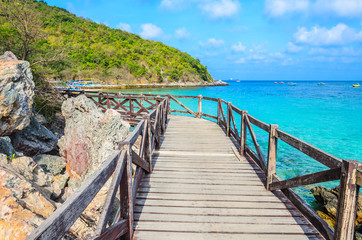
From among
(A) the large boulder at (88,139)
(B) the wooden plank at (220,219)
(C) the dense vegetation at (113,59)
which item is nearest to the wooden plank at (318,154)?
(B) the wooden plank at (220,219)

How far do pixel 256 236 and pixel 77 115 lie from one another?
8.77 metres

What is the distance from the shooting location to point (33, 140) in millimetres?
8508

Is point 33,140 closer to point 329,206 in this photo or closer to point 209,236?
point 209,236

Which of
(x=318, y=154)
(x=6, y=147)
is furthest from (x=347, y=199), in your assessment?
(x=6, y=147)

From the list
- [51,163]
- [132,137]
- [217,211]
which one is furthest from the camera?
[51,163]

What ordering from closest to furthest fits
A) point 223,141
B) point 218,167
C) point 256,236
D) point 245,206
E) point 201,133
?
point 256,236
point 245,206
point 218,167
point 223,141
point 201,133

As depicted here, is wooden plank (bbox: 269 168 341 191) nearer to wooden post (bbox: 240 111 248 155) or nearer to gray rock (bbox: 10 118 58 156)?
wooden post (bbox: 240 111 248 155)

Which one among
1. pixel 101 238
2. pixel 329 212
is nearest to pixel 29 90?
pixel 101 238

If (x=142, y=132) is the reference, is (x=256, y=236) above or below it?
below

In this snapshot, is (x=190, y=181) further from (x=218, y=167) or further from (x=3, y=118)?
(x=3, y=118)

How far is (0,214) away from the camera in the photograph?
3145 millimetres

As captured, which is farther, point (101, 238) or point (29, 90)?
point (29, 90)

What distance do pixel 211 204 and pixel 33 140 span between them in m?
7.99

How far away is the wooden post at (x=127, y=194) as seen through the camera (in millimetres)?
2604
